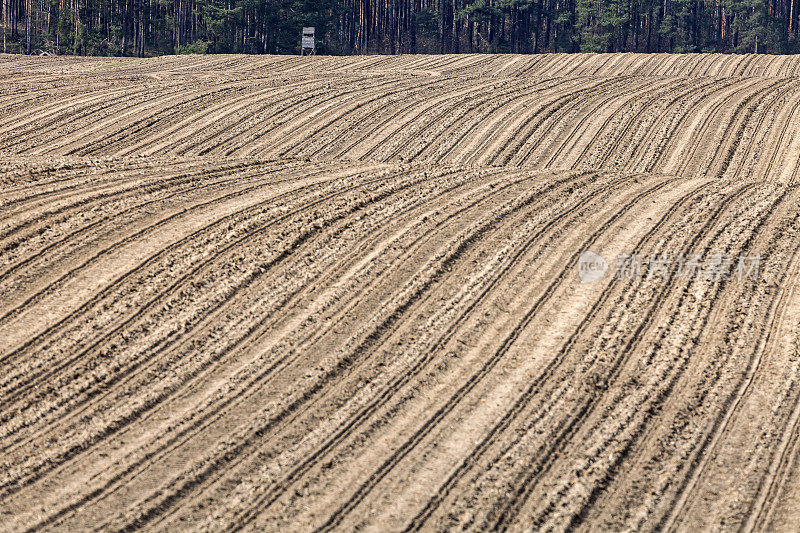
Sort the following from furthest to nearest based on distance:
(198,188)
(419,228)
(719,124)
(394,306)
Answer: (719,124) < (198,188) < (419,228) < (394,306)

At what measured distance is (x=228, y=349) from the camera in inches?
386

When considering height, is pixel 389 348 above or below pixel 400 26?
below

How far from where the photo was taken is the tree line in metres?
57.3

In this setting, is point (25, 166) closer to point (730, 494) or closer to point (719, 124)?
point (730, 494)

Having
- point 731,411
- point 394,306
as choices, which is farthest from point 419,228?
point 731,411

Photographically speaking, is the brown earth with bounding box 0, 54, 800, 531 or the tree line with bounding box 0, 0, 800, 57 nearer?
the brown earth with bounding box 0, 54, 800, 531

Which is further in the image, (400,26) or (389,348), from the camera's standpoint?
(400,26)

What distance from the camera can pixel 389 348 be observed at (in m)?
9.88

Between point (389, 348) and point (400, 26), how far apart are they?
58961mm

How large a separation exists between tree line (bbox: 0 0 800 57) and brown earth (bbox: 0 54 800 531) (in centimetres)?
4113

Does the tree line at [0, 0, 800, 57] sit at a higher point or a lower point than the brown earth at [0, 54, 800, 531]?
higher

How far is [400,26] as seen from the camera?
65500 millimetres

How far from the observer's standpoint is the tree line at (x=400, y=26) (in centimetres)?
5728

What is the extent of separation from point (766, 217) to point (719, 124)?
28.5 feet
